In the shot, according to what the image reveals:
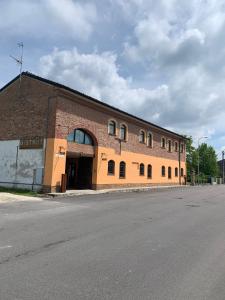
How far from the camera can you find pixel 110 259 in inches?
250

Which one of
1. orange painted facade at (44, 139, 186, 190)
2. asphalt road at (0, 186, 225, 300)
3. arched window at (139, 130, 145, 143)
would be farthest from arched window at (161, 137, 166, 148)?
asphalt road at (0, 186, 225, 300)

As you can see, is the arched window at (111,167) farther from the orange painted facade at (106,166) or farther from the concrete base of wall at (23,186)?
the concrete base of wall at (23,186)

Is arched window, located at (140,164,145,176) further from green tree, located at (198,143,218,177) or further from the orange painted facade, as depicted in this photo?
green tree, located at (198,143,218,177)

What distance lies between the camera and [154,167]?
36906 millimetres

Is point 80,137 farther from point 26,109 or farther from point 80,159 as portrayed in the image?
point 26,109

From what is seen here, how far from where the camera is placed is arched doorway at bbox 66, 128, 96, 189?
24.8 metres

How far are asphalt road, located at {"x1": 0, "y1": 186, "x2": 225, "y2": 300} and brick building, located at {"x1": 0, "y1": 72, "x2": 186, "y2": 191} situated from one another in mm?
11772

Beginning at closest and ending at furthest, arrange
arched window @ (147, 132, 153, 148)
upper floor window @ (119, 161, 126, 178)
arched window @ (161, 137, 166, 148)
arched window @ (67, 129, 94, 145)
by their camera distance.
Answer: arched window @ (67, 129, 94, 145) < upper floor window @ (119, 161, 126, 178) < arched window @ (147, 132, 153, 148) < arched window @ (161, 137, 166, 148)

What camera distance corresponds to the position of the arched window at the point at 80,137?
24336 mm

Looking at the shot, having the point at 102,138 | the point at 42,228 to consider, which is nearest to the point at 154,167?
the point at 102,138

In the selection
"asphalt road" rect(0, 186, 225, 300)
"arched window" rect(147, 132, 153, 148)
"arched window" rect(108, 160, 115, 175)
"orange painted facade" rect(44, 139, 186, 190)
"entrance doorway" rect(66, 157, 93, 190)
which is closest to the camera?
"asphalt road" rect(0, 186, 225, 300)

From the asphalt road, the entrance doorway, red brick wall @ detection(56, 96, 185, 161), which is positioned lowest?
the asphalt road

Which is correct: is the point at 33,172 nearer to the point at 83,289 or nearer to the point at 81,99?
the point at 81,99

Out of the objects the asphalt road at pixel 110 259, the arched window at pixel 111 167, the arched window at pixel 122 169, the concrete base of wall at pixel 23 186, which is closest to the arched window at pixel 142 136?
the arched window at pixel 122 169
